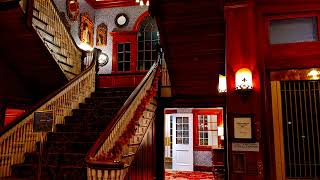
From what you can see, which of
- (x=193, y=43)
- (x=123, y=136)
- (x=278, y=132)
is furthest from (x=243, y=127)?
(x=193, y=43)

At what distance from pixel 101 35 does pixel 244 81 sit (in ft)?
27.2

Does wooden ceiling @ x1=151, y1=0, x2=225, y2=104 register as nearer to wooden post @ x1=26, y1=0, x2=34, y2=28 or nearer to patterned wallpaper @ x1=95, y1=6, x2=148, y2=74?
wooden post @ x1=26, y1=0, x2=34, y2=28

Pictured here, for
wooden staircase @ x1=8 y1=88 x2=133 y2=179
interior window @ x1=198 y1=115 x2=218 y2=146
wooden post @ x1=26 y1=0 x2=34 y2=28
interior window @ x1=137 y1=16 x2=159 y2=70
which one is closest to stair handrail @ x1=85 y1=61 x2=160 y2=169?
wooden staircase @ x1=8 y1=88 x2=133 y2=179

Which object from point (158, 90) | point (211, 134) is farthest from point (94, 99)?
point (211, 134)

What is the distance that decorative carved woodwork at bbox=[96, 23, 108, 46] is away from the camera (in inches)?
446

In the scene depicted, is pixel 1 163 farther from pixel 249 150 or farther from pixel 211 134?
pixel 211 134

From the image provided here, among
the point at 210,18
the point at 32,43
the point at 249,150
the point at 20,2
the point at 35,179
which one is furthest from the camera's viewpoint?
the point at 32,43

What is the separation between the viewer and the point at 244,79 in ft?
13.7

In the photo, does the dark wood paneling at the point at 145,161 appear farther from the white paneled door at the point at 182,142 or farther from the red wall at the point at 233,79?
the white paneled door at the point at 182,142

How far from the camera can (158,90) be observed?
312 inches

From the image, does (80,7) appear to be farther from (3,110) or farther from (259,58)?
(259,58)

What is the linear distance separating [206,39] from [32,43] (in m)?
3.88

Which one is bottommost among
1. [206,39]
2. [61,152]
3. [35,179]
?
[35,179]

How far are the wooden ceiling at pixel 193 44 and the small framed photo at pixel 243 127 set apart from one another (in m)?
1.86
